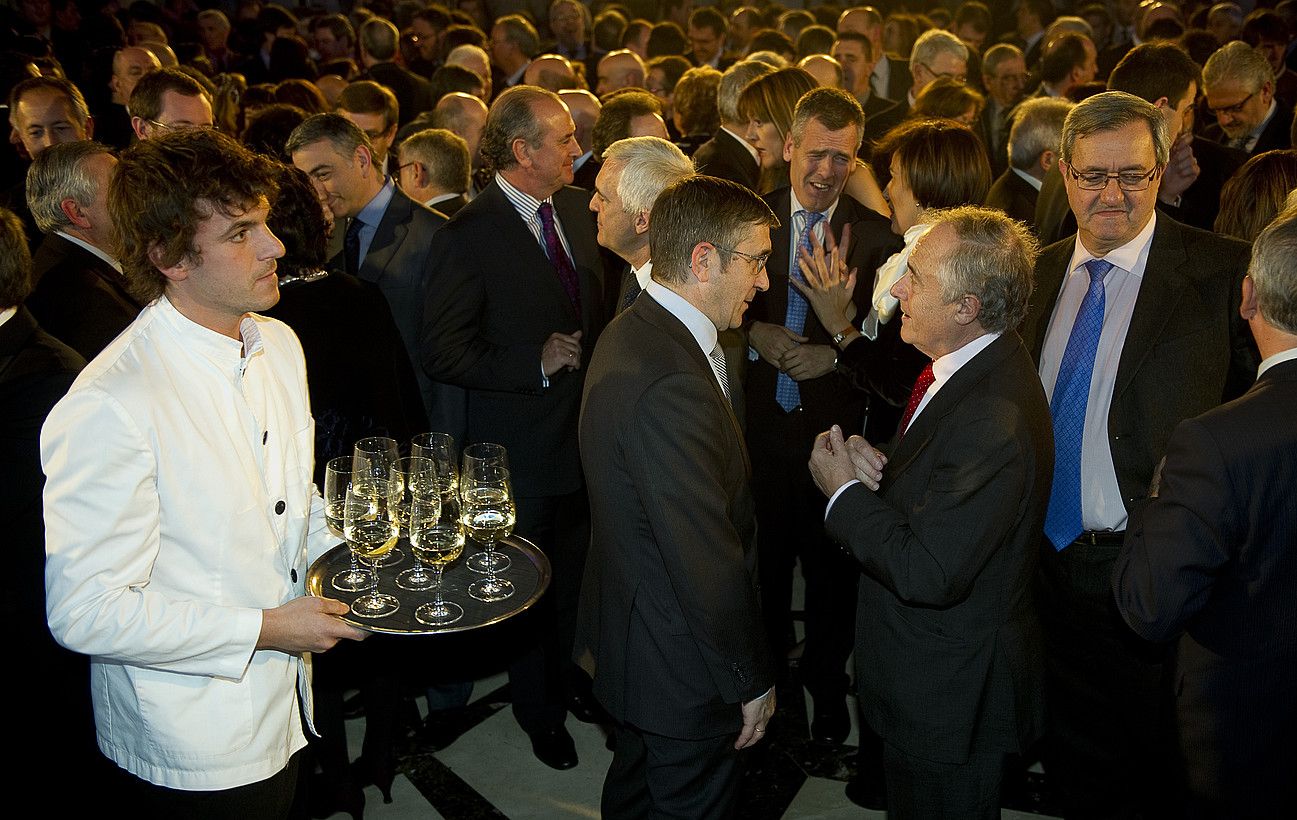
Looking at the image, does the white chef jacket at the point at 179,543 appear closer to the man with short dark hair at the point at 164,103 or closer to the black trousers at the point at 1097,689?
the black trousers at the point at 1097,689

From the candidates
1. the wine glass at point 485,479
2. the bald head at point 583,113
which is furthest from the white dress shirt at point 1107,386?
the bald head at point 583,113

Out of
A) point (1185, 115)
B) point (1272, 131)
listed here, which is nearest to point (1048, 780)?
point (1185, 115)

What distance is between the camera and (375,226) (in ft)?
13.0

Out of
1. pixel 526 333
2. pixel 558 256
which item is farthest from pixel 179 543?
pixel 558 256

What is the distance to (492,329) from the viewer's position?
359 cm

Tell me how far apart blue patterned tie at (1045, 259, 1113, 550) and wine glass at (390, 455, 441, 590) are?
1.67 metres

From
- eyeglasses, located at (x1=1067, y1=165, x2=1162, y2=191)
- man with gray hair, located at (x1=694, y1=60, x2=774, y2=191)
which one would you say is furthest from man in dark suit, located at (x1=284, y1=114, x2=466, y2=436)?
eyeglasses, located at (x1=1067, y1=165, x2=1162, y2=191)

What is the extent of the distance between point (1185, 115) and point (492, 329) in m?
2.85

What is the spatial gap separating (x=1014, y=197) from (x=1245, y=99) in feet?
5.63

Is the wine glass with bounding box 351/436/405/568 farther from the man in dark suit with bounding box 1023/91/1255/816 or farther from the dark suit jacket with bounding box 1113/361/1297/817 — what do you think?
the man in dark suit with bounding box 1023/91/1255/816

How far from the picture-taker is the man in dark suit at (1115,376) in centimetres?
282

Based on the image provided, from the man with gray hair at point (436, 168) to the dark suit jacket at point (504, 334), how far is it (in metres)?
0.98

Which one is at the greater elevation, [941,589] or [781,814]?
[941,589]

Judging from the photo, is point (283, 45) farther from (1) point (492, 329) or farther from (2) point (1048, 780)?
(2) point (1048, 780)
